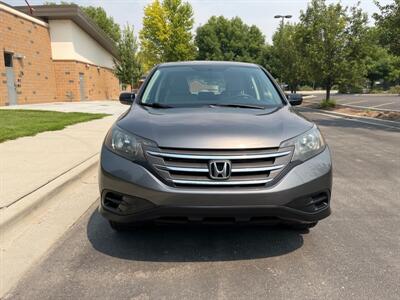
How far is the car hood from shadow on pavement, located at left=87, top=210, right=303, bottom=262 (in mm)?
700

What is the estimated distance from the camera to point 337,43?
22969 millimetres

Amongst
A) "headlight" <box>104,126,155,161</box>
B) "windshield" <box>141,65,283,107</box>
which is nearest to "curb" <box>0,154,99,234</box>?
"headlight" <box>104,126,155,161</box>

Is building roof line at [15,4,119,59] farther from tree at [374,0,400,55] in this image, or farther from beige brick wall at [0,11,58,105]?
tree at [374,0,400,55]

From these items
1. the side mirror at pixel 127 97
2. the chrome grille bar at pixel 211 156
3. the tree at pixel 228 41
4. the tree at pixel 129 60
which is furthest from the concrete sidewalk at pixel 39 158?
the tree at pixel 228 41

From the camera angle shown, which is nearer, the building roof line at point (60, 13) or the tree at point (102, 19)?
the building roof line at point (60, 13)

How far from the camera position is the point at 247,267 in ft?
10.1

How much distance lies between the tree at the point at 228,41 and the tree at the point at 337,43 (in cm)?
3375

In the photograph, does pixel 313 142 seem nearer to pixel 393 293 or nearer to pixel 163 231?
pixel 393 293

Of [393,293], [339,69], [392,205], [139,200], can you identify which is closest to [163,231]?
[139,200]

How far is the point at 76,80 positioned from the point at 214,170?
2813cm

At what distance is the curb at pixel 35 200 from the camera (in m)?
3.79

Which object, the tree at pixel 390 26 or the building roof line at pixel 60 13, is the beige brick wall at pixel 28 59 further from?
the tree at pixel 390 26

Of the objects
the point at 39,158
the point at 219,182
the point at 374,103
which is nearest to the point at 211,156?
the point at 219,182

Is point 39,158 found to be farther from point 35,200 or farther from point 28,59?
point 28,59
